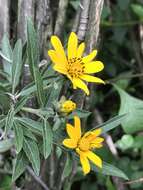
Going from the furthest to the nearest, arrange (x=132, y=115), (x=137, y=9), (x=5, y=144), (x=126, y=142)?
1. (x=137, y=9)
2. (x=126, y=142)
3. (x=132, y=115)
4. (x=5, y=144)

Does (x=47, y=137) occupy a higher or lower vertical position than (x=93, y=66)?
lower

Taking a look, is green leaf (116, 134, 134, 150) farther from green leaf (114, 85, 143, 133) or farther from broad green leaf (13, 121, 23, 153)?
broad green leaf (13, 121, 23, 153)

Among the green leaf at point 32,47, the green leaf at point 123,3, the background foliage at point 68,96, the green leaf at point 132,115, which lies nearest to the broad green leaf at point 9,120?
the background foliage at point 68,96

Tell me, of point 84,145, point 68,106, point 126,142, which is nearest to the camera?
point 68,106

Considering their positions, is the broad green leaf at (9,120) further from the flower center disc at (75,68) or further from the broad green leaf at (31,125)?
the flower center disc at (75,68)

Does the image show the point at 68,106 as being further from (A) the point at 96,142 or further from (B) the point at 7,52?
(B) the point at 7,52

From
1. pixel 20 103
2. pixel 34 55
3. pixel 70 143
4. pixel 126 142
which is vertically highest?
pixel 34 55

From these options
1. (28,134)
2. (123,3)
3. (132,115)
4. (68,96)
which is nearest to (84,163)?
(28,134)

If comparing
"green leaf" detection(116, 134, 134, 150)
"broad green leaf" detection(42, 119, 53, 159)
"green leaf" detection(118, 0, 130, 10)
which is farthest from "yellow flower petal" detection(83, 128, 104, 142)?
"green leaf" detection(118, 0, 130, 10)
